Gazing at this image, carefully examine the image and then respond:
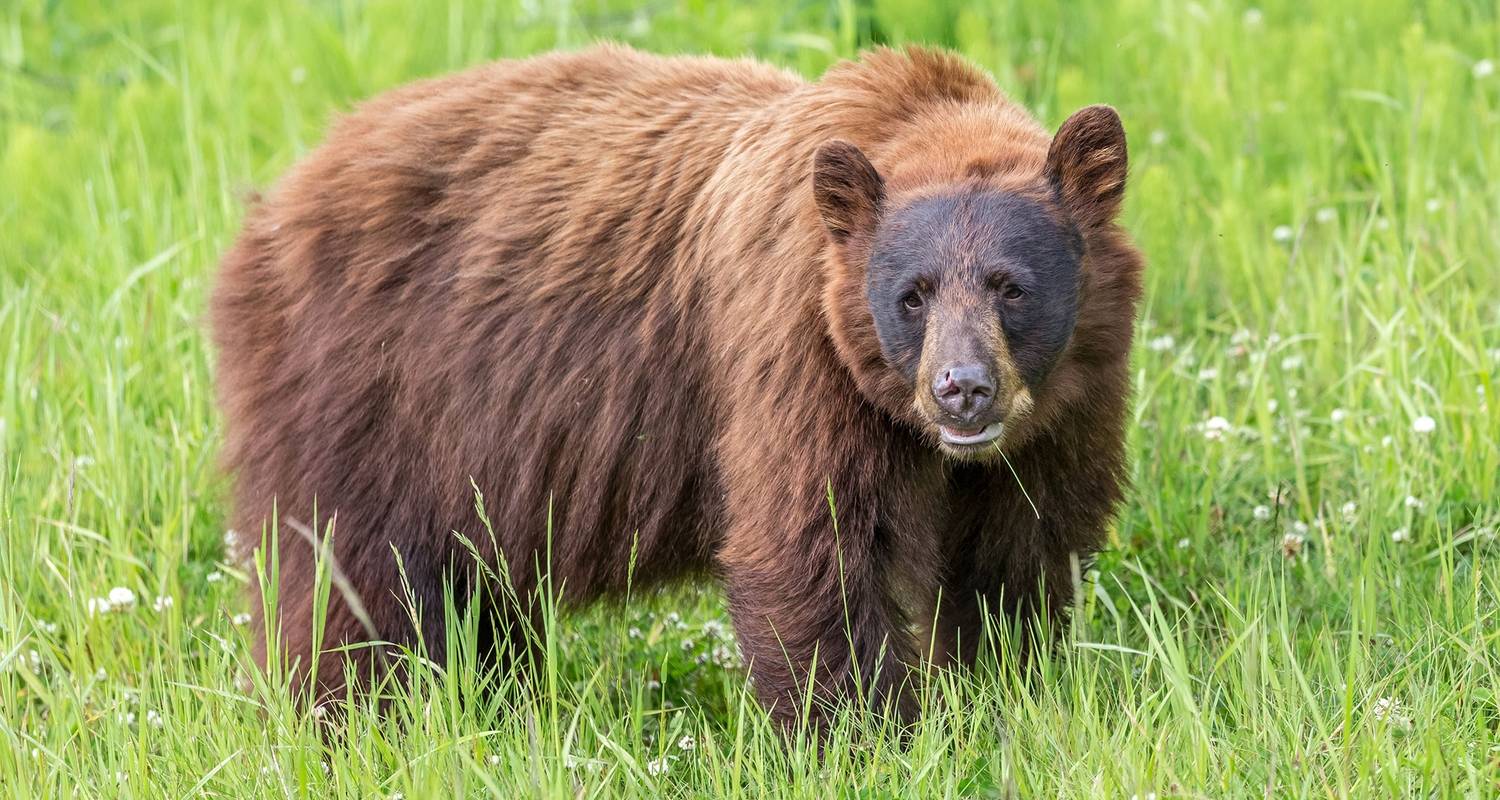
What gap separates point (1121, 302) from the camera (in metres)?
4.16

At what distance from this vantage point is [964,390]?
3.72m

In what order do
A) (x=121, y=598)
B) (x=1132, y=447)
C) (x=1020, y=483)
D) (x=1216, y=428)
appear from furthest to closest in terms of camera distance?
(x=1132, y=447) < (x=1216, y=428) < (x=121, y=598) < (x=1020, y=483)

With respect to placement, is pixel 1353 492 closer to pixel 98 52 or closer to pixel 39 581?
pixel 39 581

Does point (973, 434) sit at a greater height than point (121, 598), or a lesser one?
greater

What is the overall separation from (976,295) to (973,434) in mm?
319

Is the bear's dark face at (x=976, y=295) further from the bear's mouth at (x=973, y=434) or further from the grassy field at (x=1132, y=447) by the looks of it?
the grassy field at (x=1132, y=447)

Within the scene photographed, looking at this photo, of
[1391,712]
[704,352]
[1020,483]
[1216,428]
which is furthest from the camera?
[1216,428]

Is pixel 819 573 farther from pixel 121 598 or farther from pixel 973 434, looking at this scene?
pixel 121 598

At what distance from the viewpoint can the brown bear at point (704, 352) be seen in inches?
159

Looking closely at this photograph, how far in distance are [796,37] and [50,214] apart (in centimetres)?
339

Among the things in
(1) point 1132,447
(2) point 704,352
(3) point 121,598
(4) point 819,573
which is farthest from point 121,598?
(1) point 1132,447

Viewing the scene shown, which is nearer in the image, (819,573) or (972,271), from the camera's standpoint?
(972,271)

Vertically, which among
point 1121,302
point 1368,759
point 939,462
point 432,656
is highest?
point 1121,302

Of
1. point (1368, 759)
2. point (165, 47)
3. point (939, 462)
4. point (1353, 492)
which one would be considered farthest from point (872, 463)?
point (165, 47)
